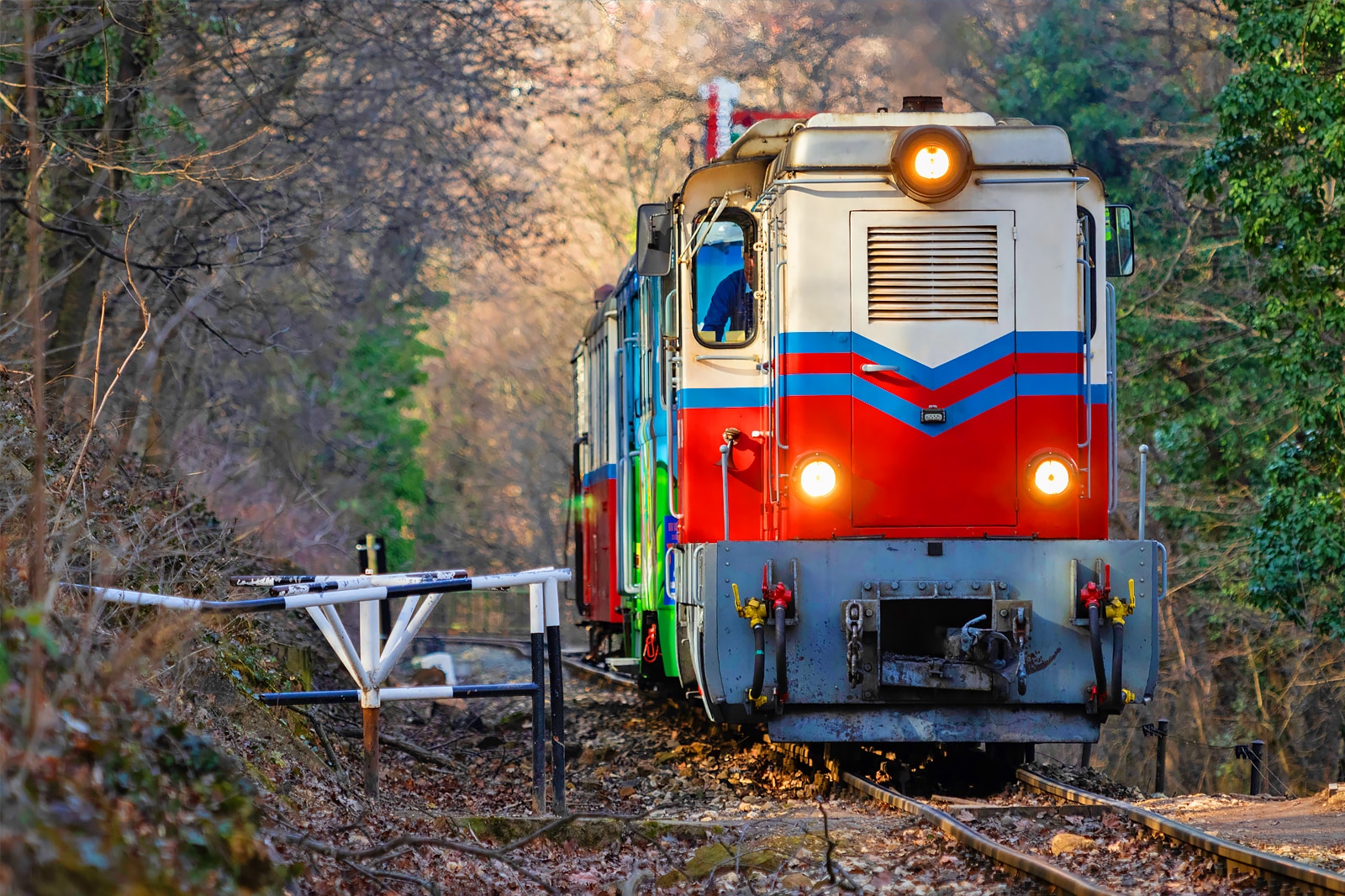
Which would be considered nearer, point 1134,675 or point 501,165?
point 1134,675

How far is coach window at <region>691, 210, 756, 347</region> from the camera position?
28.8ft

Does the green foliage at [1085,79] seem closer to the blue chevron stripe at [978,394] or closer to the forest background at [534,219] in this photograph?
the forest background at [534,219]

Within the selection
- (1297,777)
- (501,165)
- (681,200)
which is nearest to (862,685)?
(681,200)

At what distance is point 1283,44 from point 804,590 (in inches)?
397

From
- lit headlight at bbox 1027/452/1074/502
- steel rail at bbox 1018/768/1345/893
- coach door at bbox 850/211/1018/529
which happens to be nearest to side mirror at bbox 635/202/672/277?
coach door at bbox 850/211/1018/529

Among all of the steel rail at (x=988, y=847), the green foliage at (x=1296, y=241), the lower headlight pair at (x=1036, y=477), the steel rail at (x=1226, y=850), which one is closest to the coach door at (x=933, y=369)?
the lower headlight pair at (x=1036, y=477)

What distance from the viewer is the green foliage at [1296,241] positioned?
48.9 ft

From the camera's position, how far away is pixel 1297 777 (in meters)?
19.6

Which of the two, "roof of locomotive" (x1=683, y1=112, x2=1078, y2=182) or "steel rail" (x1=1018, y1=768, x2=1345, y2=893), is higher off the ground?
"roof of locomotive" (x1=683, y1=112, x2=1078, y2=182)

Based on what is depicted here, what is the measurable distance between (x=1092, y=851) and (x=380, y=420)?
81.5ft

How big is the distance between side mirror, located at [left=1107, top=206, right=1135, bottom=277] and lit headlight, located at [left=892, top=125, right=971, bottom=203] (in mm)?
969

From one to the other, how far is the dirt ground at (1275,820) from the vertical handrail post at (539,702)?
9.57 ft

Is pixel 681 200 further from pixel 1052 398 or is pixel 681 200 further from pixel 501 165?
pixel 501 165

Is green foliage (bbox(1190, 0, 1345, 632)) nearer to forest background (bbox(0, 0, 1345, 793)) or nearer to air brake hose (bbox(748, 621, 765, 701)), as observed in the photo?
forest background (bbox(0, 0, 1345, 793))
